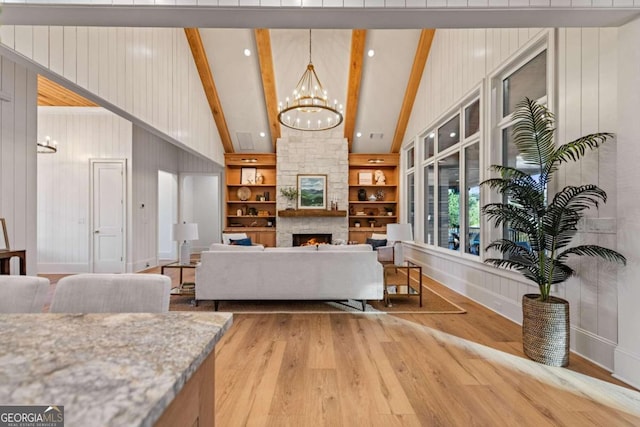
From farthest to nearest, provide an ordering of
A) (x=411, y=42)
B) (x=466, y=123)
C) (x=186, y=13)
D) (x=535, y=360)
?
1. (x=411, y=42)
2. (x=466, y=123)
3. (x=535, y=360)
4. (x=186, y=13)

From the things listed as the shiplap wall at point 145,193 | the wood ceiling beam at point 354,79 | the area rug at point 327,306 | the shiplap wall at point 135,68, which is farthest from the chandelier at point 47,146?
the wood ceiling beam at point 354,79

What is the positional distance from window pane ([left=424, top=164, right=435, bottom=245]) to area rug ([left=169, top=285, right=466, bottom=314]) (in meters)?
1.97

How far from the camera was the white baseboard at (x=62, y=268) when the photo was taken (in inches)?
247

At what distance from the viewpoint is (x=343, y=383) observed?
2.28 meters

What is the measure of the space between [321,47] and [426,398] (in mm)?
6559

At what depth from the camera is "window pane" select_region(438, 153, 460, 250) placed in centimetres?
506

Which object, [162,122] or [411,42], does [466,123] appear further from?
[162,122]

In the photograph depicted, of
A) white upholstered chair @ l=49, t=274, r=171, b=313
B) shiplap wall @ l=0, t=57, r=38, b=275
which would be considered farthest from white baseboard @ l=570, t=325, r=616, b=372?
shiplap wall @ l=0, t=57, r=38, b=275

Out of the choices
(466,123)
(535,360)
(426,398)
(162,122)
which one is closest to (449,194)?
(466,123)

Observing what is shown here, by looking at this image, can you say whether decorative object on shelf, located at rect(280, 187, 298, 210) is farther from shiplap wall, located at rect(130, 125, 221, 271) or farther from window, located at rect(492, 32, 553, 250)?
window, located at rect(492, 32, 553, 250)

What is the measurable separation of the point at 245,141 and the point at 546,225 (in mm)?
7308

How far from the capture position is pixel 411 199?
7633 millimetres

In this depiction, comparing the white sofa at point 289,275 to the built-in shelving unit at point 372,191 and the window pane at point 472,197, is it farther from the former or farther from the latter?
the built-in shelving unit at point 372,191

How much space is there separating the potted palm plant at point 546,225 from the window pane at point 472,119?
1.81 m
